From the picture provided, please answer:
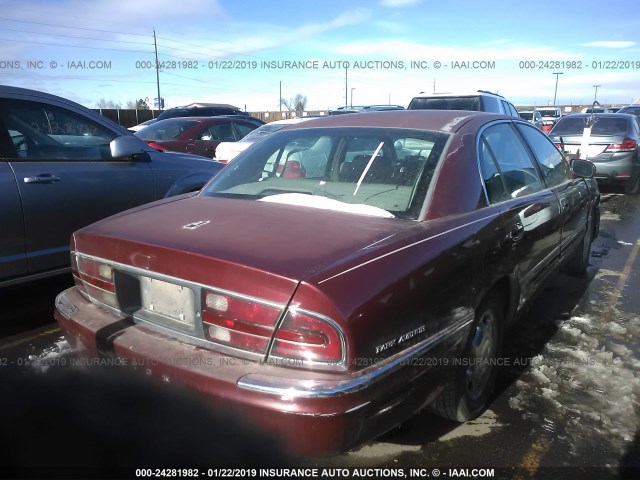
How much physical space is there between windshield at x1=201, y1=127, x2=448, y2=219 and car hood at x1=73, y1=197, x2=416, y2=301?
0.56ft

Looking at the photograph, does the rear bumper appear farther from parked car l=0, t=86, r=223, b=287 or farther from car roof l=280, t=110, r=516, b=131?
parked car l=0, t=86, r=223, b=287

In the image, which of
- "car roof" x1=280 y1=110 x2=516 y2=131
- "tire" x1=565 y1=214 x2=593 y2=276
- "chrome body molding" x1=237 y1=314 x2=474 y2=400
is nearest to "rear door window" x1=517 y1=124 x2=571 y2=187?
"car roof" x1=280 y1=110 x2=516 y2=131

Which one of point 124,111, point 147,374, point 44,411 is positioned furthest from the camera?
point 124,111

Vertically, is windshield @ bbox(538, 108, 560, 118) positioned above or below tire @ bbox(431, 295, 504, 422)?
above

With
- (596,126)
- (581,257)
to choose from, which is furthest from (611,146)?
(581,257)

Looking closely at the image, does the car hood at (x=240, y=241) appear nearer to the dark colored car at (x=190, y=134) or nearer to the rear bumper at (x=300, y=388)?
the rear bumper at (x=300, y=388)

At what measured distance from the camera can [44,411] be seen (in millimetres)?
2836

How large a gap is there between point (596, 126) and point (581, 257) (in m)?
6.73

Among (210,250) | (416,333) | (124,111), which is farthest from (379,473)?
(124,111)

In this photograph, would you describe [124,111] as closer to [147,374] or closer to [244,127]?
[244,127]

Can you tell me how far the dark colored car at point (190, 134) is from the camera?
9.98 m

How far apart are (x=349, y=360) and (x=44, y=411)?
1.95 meters

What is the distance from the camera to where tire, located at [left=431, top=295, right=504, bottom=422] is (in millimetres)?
2568

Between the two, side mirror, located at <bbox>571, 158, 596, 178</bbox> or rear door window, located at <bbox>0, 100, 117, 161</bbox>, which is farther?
side mirror, located at <bbox>571, 158, 596, 178</bbox>
